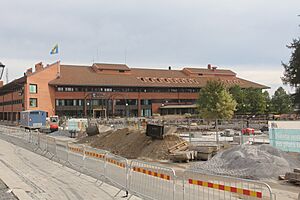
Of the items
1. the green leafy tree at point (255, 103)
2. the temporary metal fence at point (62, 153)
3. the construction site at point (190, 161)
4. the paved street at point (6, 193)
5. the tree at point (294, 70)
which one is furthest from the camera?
the green leafy tree at point (255, 103)

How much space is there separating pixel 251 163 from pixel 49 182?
8.73 meters

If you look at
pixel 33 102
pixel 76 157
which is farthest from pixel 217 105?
pixel 76 157

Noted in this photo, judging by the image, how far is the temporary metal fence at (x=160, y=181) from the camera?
6526 mm

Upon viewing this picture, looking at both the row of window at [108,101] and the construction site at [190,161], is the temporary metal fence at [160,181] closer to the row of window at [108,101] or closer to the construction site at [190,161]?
the construction site at [190,161]

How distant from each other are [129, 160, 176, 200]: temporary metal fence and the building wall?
250 ft

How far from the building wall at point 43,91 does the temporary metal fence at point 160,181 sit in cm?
6961

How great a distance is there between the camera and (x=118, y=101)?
303 feet

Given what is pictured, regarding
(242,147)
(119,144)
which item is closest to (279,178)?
(242,147)

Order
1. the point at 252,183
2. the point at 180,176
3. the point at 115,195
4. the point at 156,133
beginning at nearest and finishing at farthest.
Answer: the point at 252,183 < the point at 180,176 < the point at 115,195 < the point at 156,133

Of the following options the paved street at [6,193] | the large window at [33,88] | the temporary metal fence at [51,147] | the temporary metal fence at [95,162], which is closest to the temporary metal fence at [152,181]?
the temporary metal fence at [95,162]

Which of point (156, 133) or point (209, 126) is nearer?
point (156, 133)

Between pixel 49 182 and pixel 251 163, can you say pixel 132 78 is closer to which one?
pixel 251 163

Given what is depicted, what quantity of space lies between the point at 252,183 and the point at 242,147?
12062 millimetres

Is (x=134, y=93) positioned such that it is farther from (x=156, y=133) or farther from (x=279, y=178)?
(x=279, y=178)
